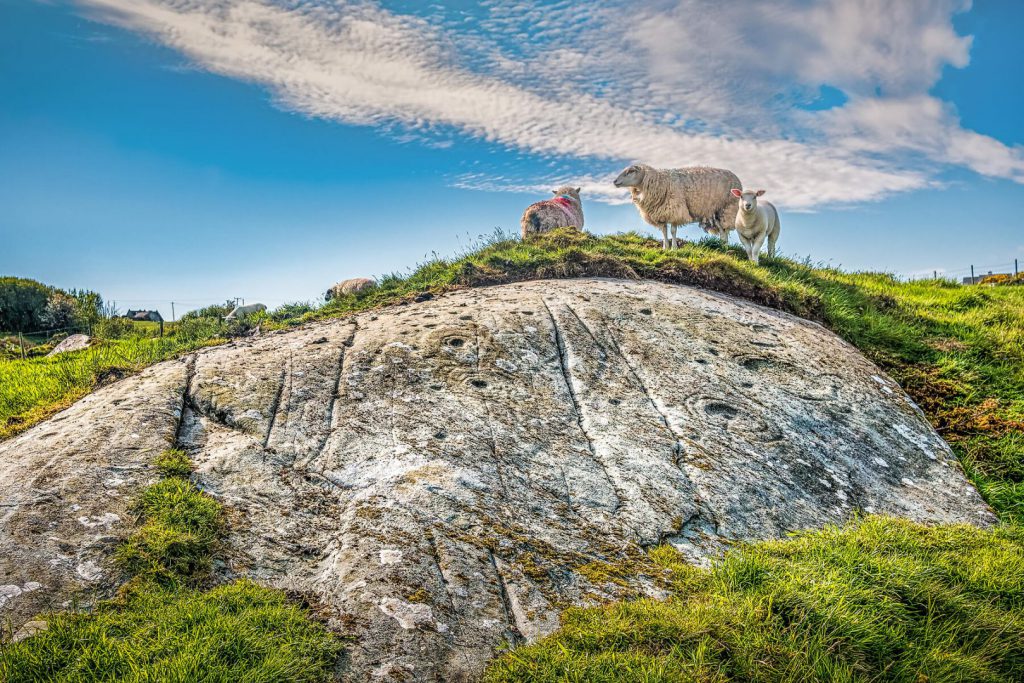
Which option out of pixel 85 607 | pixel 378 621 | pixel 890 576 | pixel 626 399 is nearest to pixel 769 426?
pixel 626 399

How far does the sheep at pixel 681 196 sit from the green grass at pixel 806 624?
12.7 m

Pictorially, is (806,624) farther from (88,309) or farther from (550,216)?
(88,309)

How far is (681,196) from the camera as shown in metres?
18.5

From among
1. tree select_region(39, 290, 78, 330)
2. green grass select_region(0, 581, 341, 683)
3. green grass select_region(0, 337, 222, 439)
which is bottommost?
green grass select_region(0, 581, 341, 683)

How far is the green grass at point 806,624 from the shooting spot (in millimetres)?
4371

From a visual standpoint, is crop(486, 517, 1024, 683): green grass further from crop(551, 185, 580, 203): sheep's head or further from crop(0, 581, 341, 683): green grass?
crop(551, 185, 580, 203): sheep's head

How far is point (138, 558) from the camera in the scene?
5.02 metres

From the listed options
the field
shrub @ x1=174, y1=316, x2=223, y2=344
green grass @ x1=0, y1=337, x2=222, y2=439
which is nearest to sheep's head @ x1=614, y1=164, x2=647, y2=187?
the field

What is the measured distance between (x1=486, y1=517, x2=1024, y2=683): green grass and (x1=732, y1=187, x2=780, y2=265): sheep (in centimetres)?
1221

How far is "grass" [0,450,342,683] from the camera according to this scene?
397 cm

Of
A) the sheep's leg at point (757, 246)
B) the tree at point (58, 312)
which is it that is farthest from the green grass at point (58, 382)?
the tree at point (58, 312)

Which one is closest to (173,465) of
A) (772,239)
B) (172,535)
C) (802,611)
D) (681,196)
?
(172,535)

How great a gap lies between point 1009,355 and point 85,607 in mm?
14643

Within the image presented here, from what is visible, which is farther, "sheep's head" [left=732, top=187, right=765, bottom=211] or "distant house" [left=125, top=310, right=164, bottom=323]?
"distant house" [left=125, top=310, right=164, bottom=323]
